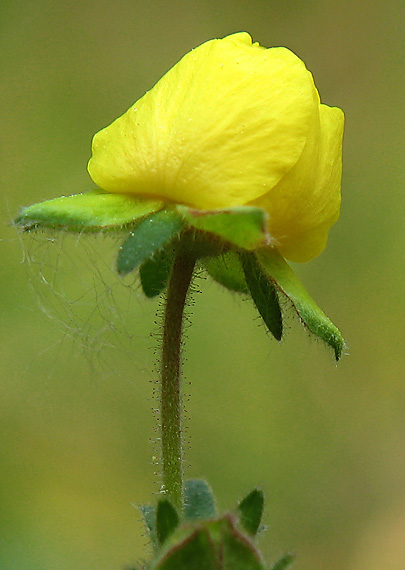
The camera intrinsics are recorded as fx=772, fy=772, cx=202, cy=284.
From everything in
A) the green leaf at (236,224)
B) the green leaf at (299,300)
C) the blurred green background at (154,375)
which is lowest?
the blurred green background at (154,375)

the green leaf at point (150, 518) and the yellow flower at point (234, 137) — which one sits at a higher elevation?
the yellow flower at point (234, 137)

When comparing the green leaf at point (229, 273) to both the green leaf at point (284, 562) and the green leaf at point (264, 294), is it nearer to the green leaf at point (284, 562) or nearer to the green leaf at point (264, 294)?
the green leaf at point (264, 294)

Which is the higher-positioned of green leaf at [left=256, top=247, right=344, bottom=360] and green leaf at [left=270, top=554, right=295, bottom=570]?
green leaf at [left=256, top=247, right=344, bottom=360]

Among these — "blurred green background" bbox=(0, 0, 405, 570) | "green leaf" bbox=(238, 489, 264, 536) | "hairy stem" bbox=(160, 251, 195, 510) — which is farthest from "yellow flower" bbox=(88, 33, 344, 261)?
"blurred green background" bbox=(0, 0, 405, 570)

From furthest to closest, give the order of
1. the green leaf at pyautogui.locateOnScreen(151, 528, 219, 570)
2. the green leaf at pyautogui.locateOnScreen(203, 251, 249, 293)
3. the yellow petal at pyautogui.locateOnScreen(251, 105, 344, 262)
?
the green leaf at pyautogui.locateOnScreen(203, 251, 249, 293)
the yellow petal at pyautogui.locateOnScreen(251, 105, 344, 262)
the green leaf at pyautogui.locateOnScreen(151, 528, 219, 570)

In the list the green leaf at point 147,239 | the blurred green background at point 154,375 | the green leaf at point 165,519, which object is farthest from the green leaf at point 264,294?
the blurred green background at point 154,375

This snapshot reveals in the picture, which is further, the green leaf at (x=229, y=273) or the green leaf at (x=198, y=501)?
the green leaf at (x=229, y=273)

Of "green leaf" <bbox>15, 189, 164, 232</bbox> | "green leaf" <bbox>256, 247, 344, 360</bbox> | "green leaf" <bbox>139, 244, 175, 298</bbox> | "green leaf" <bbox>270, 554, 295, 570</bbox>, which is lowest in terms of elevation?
"green leaf" <bbox>270, 554, 295, 570</bbox>

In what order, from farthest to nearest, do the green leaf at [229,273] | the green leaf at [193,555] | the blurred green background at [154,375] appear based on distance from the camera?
the blurred green background at [154,375], the green leaf at [229,273], the green leaf at [193,555]

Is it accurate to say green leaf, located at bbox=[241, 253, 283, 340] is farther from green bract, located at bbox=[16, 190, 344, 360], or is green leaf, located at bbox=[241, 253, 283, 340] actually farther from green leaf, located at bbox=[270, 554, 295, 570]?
green leaf, located at bbox=[270, 554, 295, 570]
